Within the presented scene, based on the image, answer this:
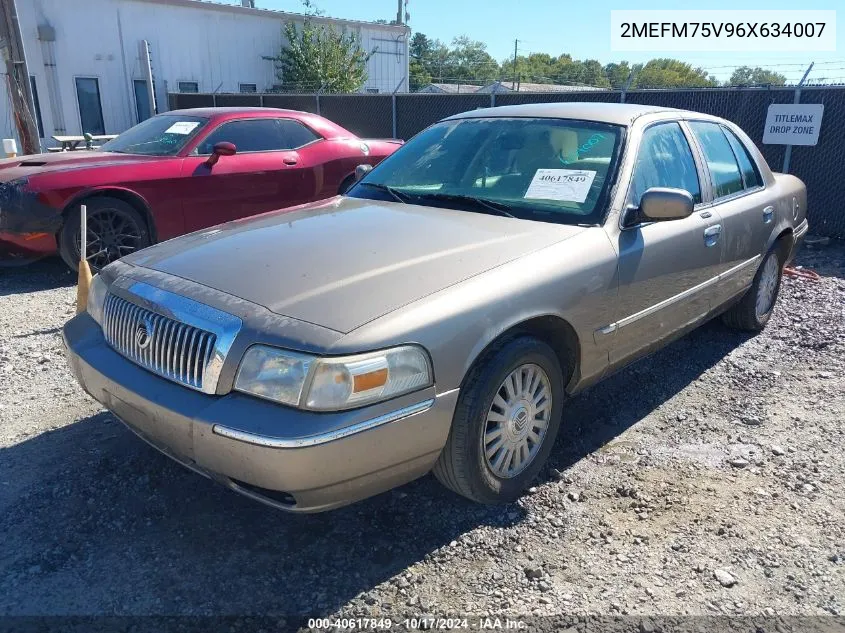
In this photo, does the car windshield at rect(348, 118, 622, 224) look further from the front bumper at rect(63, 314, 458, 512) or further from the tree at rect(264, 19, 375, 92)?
the tree at rect(264, 19, 375, 92)

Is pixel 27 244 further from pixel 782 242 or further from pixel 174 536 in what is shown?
pixel 782 242

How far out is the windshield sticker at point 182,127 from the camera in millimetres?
7023

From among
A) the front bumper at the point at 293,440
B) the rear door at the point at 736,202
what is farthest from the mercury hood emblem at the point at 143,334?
the rear door at the point at 736,202

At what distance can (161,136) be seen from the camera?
7102mm

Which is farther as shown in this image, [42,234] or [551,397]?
[42,234]

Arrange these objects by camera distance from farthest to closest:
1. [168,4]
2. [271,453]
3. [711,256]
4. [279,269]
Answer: [168,4] < [711,256] < [279,269] < [271,453]

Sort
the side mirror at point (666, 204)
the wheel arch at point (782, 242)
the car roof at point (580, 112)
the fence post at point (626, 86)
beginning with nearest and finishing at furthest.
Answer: the side mirror at point (666, 204) → the car roof at point (580, 112) → the wheel arch at point (782, 242) → the fence post at point (626, 86)

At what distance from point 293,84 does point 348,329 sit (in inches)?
831

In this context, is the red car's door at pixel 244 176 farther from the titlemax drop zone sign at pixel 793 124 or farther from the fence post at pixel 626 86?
the titlemax drop zone sign at pixel 793 124

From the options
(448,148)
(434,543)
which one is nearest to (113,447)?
(434,543)

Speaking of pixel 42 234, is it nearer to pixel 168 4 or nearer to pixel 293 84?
pixel 168 4

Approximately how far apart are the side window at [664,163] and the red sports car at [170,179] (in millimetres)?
4409

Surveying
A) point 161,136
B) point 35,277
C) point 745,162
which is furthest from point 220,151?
point 745,162

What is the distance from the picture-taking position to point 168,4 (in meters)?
18.7
